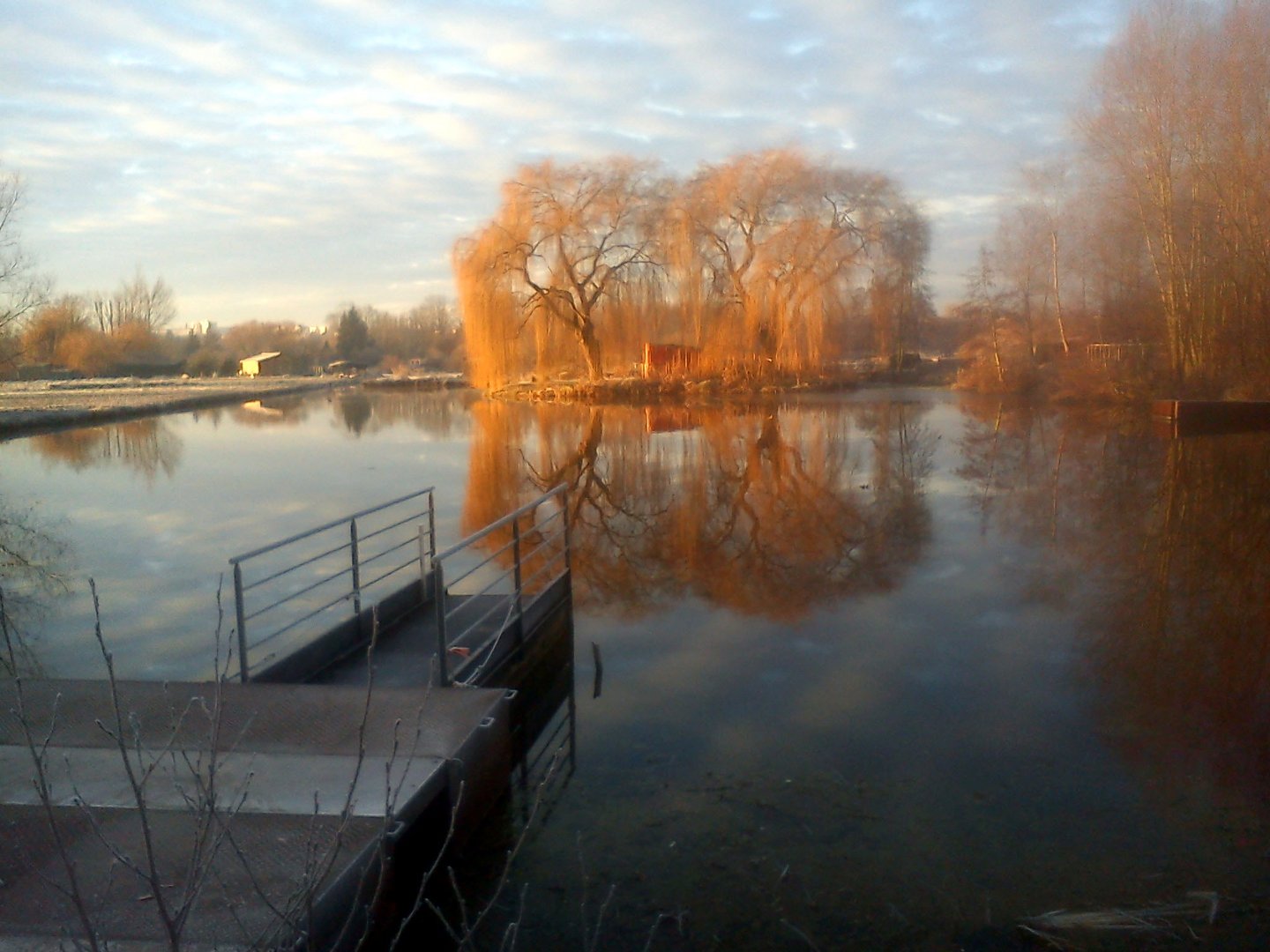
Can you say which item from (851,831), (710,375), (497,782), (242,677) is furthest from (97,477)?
(710,375)

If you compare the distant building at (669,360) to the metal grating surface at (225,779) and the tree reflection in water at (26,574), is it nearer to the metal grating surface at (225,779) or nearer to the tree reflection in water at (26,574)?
the tree reflection in water at (26,574)

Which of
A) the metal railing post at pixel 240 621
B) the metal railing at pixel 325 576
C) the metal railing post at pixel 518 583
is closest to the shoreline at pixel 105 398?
the metal railing at pixel 325 576

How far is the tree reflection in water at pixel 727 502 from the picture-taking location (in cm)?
896

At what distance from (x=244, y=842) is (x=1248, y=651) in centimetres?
628

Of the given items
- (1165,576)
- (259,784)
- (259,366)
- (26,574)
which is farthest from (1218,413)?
(259,366)

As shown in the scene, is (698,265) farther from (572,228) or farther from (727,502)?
(727,502)

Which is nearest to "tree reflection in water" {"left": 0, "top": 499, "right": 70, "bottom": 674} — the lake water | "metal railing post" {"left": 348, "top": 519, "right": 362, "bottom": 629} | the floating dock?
the lake water

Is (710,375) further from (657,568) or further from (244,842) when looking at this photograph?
(244,842)

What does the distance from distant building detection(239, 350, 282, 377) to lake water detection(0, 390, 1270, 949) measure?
6729 cm

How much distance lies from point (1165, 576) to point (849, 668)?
3931 mm

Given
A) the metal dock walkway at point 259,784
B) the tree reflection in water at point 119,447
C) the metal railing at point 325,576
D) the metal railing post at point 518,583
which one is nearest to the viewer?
the metal dock walkway at point 259,784

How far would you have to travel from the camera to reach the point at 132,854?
3.40 meters

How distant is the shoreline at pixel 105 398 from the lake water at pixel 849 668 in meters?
16.0

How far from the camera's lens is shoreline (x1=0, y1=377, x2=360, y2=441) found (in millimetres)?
30234
